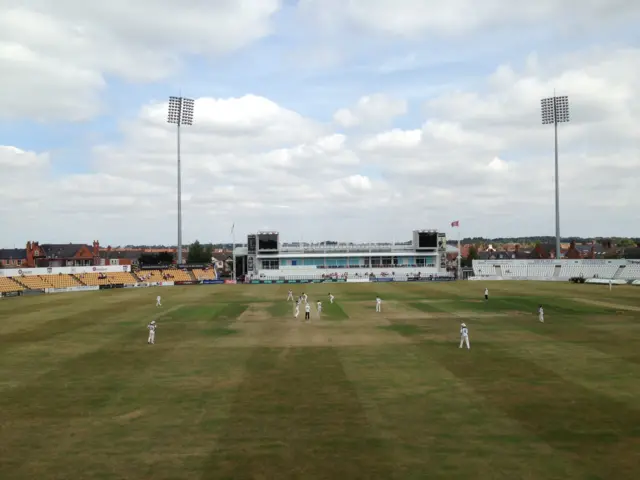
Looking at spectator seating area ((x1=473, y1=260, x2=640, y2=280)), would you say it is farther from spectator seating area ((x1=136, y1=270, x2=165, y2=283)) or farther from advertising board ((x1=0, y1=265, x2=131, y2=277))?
advertising board ((x1=0, y1=265, x2=131, y2=277))

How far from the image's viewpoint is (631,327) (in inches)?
1318

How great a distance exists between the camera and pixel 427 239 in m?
106

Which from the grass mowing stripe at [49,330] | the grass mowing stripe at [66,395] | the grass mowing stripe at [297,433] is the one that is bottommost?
the grass mowing stripe at [49,330]

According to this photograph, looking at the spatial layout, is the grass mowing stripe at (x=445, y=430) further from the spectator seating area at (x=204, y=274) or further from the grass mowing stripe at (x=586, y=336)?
the spectator seating area at (x=204, y=274)

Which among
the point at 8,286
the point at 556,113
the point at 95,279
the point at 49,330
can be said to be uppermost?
the point at 556,113

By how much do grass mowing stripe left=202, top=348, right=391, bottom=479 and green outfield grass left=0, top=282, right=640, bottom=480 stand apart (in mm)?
61

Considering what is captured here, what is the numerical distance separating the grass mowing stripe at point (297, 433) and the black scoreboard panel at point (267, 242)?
8206 cm

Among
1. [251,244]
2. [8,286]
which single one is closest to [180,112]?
[251,244]

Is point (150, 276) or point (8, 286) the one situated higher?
point (150, 276)

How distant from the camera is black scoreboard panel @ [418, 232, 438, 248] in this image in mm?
105188

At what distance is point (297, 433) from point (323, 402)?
305cm

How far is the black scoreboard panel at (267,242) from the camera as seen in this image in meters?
103

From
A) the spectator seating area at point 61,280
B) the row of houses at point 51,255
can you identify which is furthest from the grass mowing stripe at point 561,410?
the row of houses at point 51,255

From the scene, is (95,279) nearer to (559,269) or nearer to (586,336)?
(586,336)
